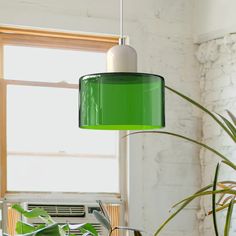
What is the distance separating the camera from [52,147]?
11.4 ft

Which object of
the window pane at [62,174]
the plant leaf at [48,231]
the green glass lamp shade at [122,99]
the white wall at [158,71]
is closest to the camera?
the plant leaf at [48,231]

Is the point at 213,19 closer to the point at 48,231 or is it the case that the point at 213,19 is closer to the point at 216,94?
the point at 216,94

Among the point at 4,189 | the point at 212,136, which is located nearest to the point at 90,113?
the point at 4,189

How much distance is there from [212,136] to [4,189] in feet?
4.30

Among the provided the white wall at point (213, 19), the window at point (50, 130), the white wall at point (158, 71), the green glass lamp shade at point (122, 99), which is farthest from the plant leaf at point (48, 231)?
the white wall at point (213, 19)

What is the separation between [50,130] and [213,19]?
1220mm

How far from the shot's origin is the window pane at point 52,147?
3410 millimetres

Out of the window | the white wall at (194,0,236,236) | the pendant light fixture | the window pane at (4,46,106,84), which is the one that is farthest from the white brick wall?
the pendant light fixture

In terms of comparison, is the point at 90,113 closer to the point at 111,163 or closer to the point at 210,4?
the point at 111,163

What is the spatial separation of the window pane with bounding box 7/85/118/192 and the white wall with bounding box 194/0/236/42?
912mm

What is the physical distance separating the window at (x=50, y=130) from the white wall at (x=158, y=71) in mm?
114

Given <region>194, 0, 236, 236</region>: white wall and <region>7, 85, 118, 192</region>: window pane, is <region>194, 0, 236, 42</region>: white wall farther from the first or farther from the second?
<region>7, 85, 118, 192</region>: window pane

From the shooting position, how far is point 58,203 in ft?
11.3

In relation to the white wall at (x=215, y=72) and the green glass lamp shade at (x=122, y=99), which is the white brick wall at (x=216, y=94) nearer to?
the white wall at (x=215, y=72)
